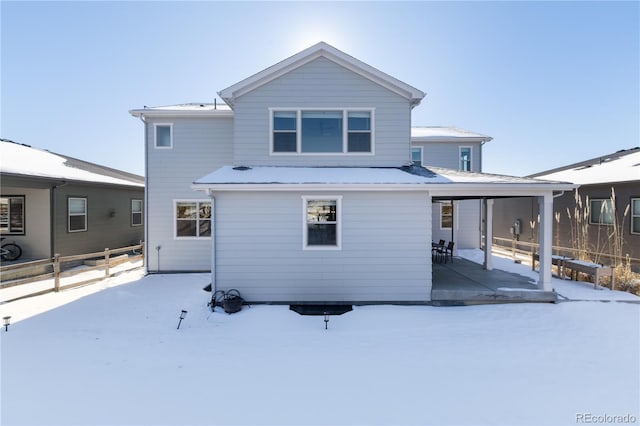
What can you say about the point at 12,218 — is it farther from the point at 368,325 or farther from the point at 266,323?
the point at 368,325

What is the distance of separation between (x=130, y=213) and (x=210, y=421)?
46.8 ft

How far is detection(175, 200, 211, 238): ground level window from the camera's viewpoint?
10484mm

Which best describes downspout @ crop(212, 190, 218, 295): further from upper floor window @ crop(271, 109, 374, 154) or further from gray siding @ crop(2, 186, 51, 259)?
gray siding @ crop(2, 186, 51, 259)

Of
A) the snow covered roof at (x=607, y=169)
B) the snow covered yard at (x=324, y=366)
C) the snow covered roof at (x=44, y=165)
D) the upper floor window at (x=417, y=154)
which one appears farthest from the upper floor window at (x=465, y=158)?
the snow covered roof at (x=44, y=165)

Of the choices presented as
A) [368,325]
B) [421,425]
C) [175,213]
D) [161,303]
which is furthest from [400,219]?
[175,213]

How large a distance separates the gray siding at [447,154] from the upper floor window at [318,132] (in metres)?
7.24

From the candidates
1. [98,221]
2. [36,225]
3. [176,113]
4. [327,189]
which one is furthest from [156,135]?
[327,189]

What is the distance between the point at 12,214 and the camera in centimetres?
1070

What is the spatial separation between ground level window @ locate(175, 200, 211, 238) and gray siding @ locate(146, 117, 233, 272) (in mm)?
231

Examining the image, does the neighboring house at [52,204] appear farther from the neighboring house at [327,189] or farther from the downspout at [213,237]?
the downspout at [213,237]

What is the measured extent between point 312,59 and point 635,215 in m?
13.5

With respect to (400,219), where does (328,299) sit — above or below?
below

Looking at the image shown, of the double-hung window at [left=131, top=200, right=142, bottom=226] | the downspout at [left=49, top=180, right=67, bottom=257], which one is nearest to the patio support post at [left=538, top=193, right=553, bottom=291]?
the downspout at [left=49, top=180, right=67, bottom=257]

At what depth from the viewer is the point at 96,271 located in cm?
1066
